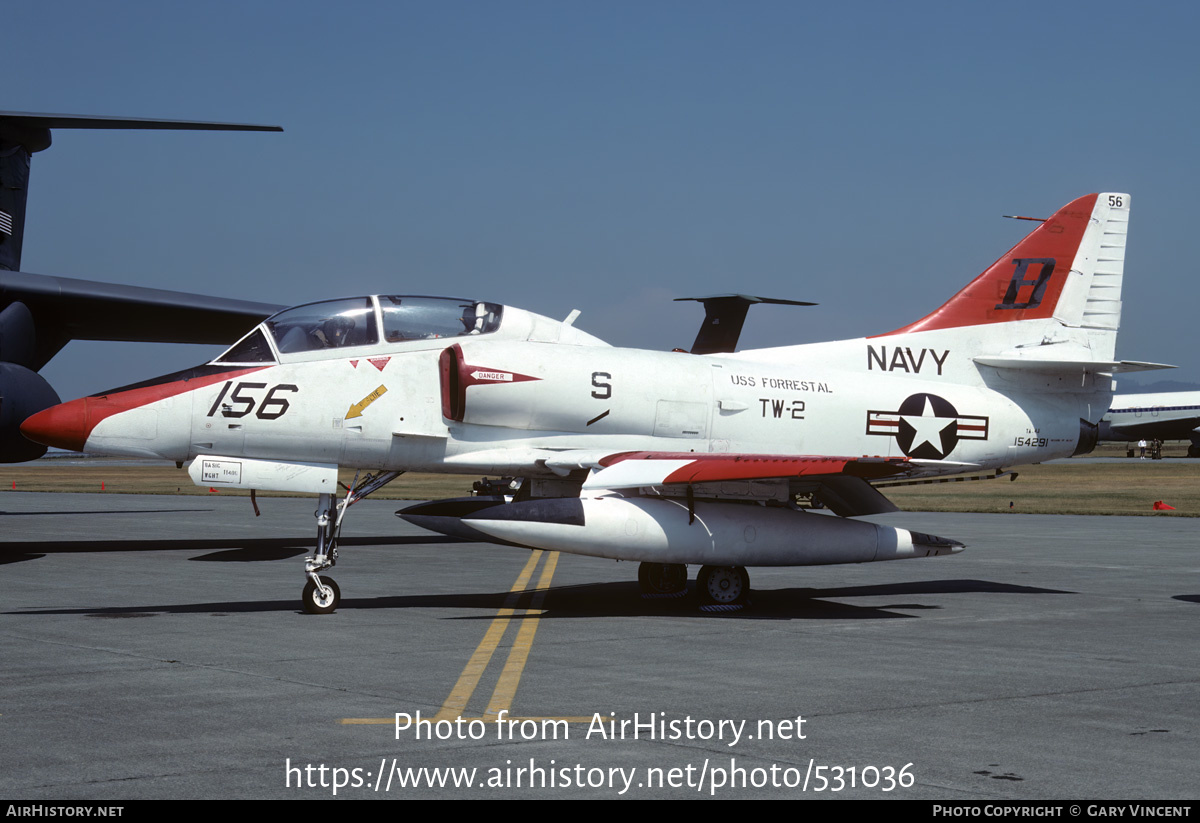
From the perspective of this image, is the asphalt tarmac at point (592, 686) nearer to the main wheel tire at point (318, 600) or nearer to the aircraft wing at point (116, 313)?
the main wheel tire at point (318, 600)

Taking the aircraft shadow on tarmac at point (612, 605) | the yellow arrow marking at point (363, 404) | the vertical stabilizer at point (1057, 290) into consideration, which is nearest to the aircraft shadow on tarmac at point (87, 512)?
the aircraft shadow on tarmac at point (612, 605)

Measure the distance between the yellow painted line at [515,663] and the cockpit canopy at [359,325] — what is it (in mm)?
3088

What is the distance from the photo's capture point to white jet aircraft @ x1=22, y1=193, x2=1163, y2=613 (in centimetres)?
1146

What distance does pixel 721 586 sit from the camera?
12555 mm

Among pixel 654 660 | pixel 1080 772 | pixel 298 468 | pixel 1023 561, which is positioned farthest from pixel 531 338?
pixel 1023 561

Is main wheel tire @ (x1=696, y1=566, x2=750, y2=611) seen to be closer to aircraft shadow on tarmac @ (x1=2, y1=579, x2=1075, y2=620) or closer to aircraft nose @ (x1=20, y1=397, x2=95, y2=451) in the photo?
aircraft shadow on tarmac @ (x1=2, y1=579, x2=1075, y2=620)

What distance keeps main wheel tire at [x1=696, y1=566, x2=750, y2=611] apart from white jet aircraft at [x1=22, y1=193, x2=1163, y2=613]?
24 mm

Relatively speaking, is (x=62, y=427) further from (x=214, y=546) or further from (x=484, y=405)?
(x=214, y=546)

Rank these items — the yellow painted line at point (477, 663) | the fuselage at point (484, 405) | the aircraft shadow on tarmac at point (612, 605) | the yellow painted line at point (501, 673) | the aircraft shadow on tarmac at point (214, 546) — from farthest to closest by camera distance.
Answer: the aircraft shadow on tarmac at point (214, 546) → the aircraft shadow on tarmac at point (612, 605) → the fuselage at point (484, 405) → the yellow painted line at point (477, 663) → the yellow painted line at point (501, 673)

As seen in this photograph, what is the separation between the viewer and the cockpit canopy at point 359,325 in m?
12.0

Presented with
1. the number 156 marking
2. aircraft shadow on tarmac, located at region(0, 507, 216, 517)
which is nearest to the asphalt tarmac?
the number 156 marking

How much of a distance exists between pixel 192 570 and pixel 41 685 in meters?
8.81

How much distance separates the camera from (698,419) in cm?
1280

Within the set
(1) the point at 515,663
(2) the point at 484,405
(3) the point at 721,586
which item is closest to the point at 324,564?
(2) the point at 484,405
